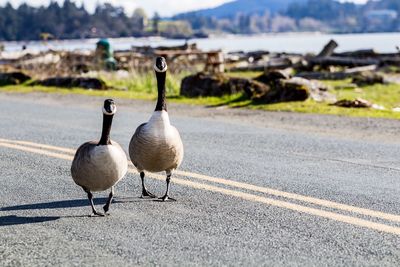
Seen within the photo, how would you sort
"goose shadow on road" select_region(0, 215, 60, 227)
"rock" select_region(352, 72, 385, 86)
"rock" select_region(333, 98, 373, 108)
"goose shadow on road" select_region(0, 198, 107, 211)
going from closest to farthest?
"goose shadow on road" select_region(0, 215, 60, 227), "goose shadow on road" select_region(0, 198, 107, 211), "rock" select_region(333, 98, 373, 108), "rock" select_region(352, 72, 385, 86)

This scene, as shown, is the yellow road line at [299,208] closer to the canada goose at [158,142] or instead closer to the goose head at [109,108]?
the canada goose at [158,142]

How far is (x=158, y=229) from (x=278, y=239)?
98 cm

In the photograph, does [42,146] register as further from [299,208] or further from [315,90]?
[315,90]

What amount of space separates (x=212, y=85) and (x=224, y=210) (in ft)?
45.9

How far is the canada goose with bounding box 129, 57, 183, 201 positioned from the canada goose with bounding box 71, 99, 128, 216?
357 millimetres

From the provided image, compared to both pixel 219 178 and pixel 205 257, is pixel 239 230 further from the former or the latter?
pixel 219 178

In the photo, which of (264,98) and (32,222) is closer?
(32,222)

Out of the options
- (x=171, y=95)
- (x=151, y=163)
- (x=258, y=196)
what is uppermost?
(x=151, y=163)

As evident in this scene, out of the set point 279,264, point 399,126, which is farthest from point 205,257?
point 399,126

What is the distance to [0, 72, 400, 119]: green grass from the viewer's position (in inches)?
621

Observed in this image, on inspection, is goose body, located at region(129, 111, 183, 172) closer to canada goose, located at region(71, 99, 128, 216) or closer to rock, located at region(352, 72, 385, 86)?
canada goose, located at region(71, 99, 128, 216)

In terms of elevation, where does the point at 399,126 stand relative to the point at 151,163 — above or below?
below

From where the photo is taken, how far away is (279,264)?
4520 mm

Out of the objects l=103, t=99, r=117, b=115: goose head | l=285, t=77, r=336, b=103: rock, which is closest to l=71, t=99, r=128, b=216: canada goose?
l=103, t=99, r=117, b=115: goose head
